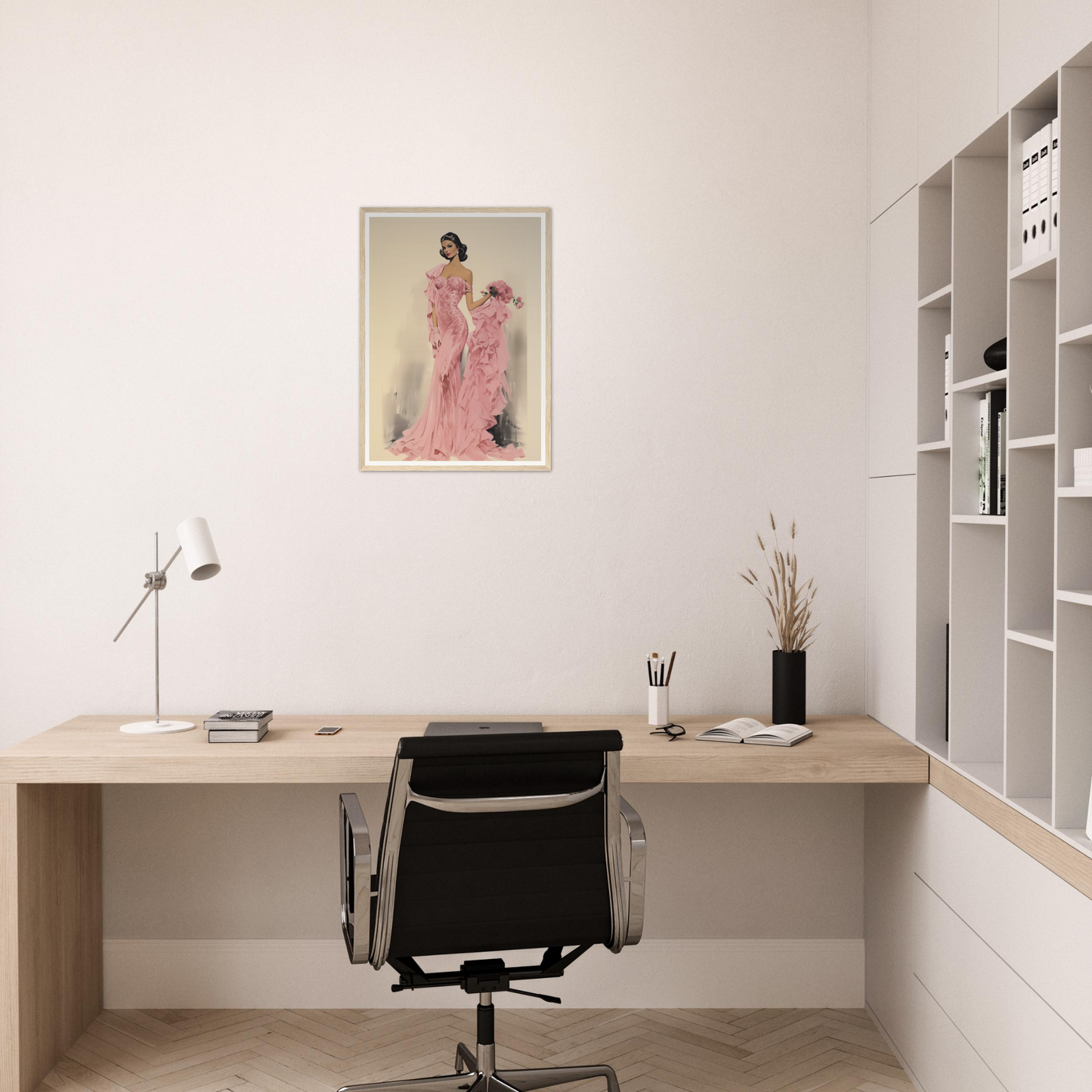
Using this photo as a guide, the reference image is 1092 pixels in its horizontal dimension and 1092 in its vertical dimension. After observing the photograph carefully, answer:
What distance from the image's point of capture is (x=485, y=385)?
9.71ft

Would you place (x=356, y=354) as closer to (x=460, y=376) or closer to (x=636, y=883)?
(x=460, y=376)

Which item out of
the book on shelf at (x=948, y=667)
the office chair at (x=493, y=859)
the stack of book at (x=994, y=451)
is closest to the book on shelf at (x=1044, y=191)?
the stack of book at (x=994, y=451)

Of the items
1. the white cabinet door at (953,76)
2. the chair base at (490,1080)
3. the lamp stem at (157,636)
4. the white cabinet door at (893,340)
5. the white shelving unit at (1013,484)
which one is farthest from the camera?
the lamp stem at (157,636)

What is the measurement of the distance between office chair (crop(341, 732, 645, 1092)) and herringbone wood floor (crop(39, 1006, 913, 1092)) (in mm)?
693

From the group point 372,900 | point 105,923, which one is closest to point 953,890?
point 372,900

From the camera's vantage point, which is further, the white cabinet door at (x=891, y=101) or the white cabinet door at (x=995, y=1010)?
the white cabinet door at (x=891, y=101)

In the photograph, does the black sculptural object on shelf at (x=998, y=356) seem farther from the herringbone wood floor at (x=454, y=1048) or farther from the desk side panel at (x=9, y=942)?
the desk side panel at (x=9, y=942)

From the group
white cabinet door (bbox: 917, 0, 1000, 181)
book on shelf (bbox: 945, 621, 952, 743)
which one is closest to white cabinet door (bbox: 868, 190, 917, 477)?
white cabinet door (bbox: 917, 0, 1000, 181)

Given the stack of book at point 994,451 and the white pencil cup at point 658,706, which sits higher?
the stack of book at point 994,451

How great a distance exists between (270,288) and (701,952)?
232 cm

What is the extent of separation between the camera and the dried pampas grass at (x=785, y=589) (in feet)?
9.32

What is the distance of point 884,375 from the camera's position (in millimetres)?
2785

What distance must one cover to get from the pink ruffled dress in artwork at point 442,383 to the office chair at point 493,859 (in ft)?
3.91

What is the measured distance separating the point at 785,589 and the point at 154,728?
177 cm
